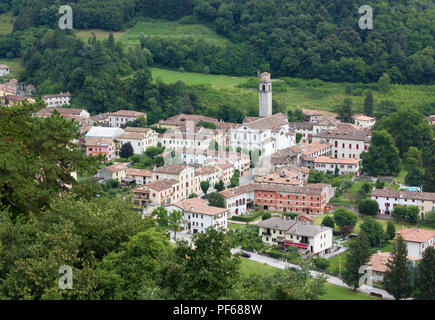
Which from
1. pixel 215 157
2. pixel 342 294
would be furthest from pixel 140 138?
pixel 342 294

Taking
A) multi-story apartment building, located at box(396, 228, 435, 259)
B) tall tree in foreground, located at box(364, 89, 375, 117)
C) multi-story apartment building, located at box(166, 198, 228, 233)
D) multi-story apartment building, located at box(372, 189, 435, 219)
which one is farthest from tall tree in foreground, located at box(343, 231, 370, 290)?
tall tree in foreground, located at box(364, 89, 375, 117)

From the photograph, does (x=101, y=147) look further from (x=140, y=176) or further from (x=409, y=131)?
(x=409, y=131)

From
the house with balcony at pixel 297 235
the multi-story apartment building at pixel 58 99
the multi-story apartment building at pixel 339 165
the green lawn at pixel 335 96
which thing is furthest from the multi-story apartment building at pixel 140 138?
the house with balcony at pixel 297 235

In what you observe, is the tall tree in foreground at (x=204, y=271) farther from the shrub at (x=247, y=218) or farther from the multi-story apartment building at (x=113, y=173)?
the multi-story apartment building at (x=113, y=173)

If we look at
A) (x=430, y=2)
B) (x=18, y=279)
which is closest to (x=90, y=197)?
(x=18, y=279)
